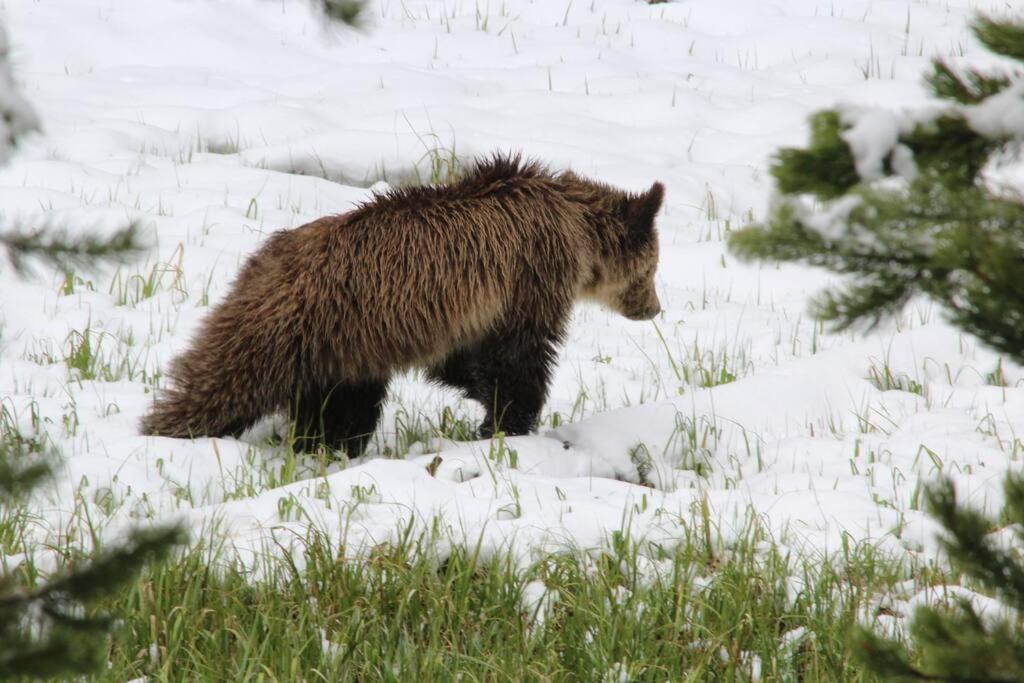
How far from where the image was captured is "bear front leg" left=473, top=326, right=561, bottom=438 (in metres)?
5.91

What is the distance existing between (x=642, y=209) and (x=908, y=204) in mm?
4616

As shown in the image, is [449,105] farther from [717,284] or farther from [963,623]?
[963,623]

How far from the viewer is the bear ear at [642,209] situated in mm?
6383

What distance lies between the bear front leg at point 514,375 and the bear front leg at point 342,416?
53 cm

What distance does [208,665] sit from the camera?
3.45 meters

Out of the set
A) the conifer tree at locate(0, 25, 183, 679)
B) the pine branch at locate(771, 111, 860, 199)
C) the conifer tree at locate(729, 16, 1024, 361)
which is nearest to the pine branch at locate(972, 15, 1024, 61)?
the conifer tree at locate(729, 16, 1024, 361)

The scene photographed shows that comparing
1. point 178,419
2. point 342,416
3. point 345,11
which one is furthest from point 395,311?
point 345,11

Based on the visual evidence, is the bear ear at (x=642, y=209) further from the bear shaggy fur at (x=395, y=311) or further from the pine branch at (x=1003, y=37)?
the pine branch at (x=1003, y=37)

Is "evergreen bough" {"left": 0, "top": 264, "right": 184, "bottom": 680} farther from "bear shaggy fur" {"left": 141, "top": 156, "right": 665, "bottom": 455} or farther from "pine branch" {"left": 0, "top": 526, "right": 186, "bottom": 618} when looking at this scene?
"bear shaggy fur" {"left": 141, "top": 156, "right": 665, "bottom": 455}

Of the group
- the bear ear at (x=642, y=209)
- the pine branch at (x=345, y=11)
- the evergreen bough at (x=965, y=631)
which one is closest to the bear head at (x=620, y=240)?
the bear ear at (x=642, y=209)

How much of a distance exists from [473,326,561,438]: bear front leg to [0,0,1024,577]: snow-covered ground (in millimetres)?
248

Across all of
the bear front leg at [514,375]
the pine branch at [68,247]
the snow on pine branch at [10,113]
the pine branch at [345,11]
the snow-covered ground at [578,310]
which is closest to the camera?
the snow on pine branch at [10,113]

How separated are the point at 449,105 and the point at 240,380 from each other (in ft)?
20.2

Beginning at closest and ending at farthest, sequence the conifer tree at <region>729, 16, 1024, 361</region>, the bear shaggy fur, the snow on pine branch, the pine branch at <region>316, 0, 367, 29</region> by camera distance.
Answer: the conifer tree at <region>729, 16, 1024, 361</region>, the snow on pine branch, the pine branch at <region>316, 0, 367, 29</region>, the bear shaggy fur
